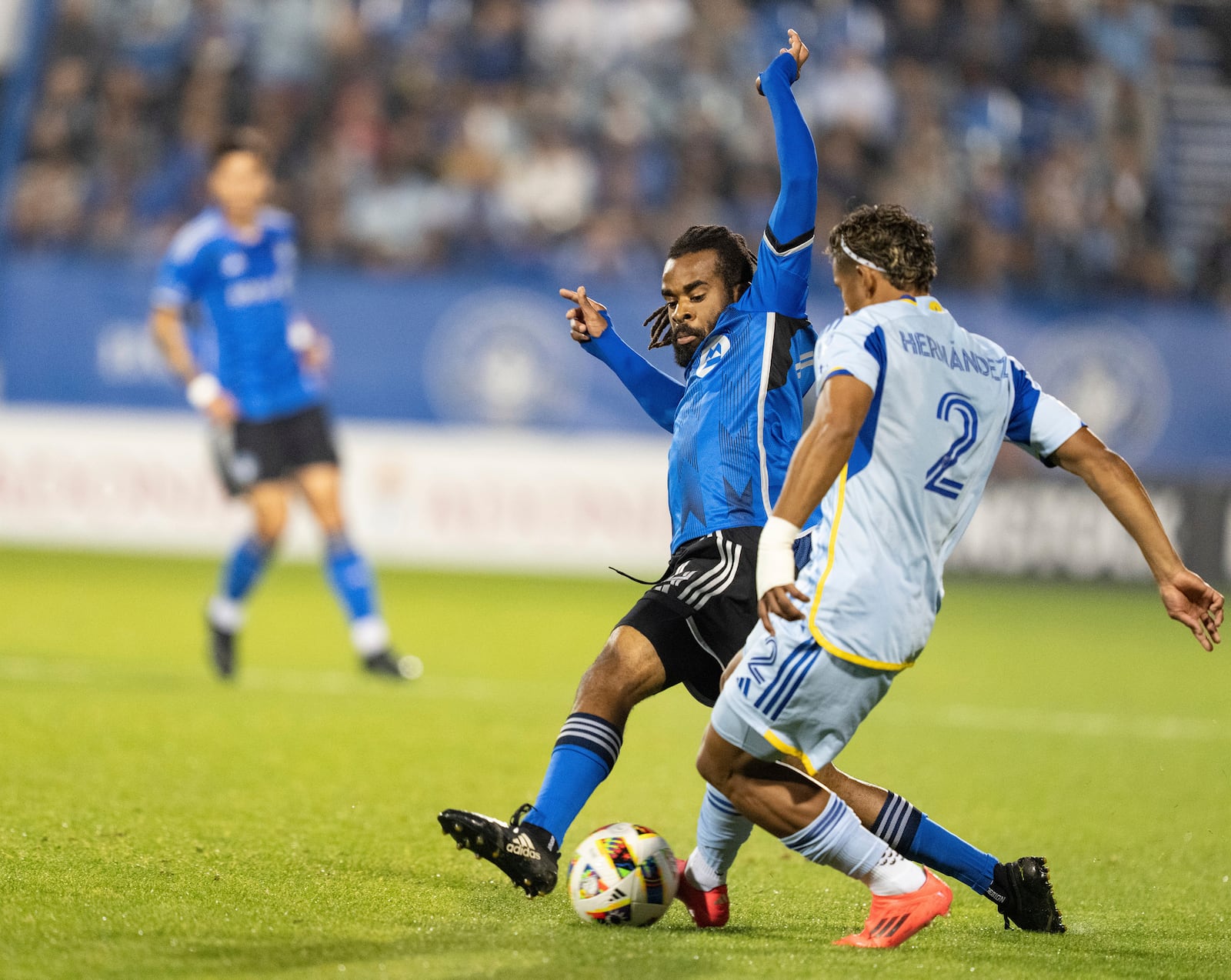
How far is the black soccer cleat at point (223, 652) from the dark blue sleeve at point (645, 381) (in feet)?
15.8

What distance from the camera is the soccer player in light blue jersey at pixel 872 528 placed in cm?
397

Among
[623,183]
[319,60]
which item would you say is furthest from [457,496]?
[319,60]

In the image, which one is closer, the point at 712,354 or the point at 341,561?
the point at 712,354

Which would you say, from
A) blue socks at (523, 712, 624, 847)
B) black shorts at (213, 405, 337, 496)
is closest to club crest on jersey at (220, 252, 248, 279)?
black shorts at (213, 405, 337, 496)

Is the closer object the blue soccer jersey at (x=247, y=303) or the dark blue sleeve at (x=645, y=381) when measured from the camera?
the dark blue sleeve at (x=645, y=381)

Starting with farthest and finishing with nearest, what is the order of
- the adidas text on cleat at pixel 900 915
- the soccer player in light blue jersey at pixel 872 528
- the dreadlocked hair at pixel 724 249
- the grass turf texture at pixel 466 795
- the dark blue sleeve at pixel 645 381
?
the dark blue sleeve at pixel 645 381, the dreadlocked hair at pixel 724 249, the adidas text on cleat at pixel 900 915, the grass turf texture at pixel 466 795, the soccer player in light blue jersey at pixel 872 528

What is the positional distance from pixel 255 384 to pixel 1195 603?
6448mm

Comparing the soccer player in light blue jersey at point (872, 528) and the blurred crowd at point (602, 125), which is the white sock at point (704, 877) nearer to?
the soccer player in light blue jersey at point (872, 528)

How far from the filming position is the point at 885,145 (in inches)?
708

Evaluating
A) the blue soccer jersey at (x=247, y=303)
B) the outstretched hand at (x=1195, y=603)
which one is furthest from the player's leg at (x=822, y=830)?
the blue soccer jersey at (x=247, y=303)

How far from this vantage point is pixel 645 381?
203 inches

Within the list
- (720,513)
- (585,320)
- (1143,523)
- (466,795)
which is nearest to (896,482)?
(1143,523)

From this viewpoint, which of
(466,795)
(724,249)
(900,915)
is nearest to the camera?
(900,915)

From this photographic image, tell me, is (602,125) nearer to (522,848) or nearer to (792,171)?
(792,171)
